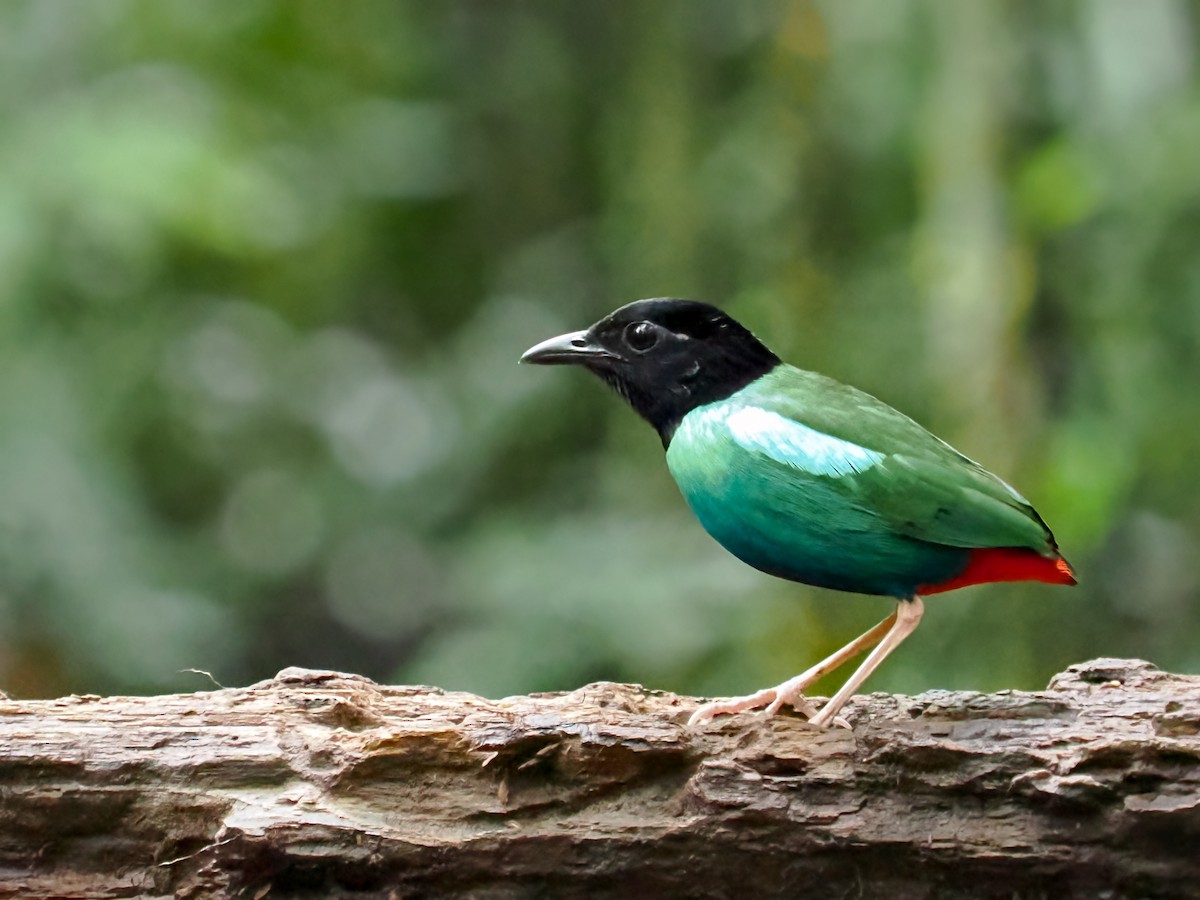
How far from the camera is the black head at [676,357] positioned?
14.8 ft

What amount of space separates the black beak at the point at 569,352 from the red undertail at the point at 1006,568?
127cm

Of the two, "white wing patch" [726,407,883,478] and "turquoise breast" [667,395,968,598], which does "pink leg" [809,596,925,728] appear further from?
"white wing patch" [726,407,883,478]

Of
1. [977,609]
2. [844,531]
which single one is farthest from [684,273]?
[844,531]

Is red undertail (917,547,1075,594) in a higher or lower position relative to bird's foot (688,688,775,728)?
higher

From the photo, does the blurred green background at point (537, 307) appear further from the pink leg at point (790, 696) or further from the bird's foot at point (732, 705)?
the bird's foot at point (732, 705)

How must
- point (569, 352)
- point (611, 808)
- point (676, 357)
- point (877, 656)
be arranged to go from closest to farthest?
point (611, 808) → point (877, 656) → point (676, 357) → point (569, 352)

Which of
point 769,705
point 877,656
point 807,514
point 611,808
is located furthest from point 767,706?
point 611,808

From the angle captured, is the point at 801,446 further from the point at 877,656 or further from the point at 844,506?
the point at 877,656

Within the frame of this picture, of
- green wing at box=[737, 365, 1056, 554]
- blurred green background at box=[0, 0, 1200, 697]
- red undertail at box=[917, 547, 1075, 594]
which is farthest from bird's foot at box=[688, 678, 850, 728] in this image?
blurred green background at box=[0, 0, 1200, 697]

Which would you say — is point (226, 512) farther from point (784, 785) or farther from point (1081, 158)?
point (784, 785)

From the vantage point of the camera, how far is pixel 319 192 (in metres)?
9.76

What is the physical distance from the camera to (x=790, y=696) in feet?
14.0

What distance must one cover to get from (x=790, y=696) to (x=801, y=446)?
2.50 ft

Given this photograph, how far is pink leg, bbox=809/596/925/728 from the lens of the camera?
4062 millimetres
